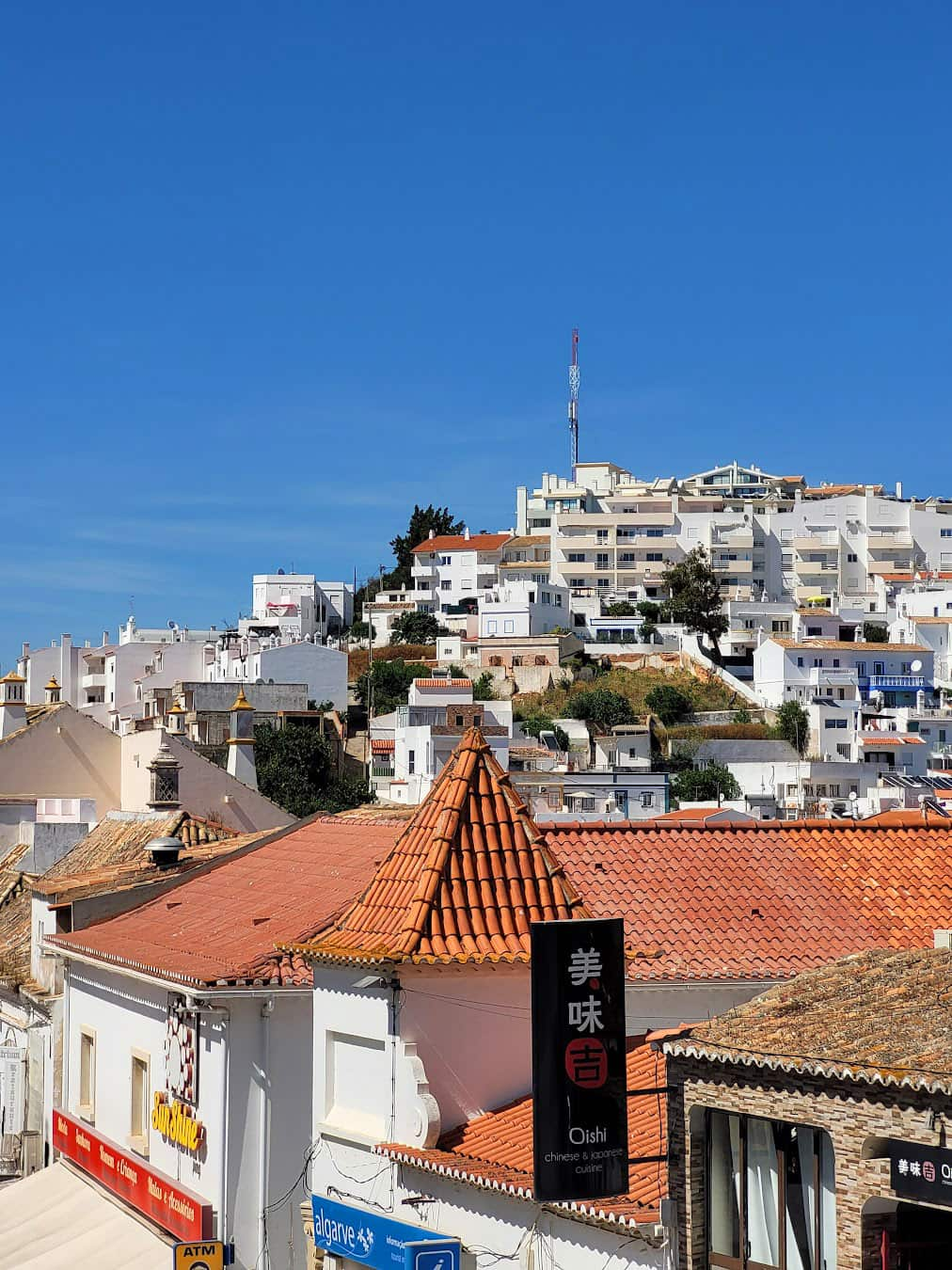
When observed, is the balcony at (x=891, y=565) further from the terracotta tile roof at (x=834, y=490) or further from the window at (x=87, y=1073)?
the window at (x=87, y=1073)

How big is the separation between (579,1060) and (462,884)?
3.45 metres

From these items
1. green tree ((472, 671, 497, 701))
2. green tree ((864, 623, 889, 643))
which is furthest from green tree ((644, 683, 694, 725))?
green tree ((864, 623, 889, 643))

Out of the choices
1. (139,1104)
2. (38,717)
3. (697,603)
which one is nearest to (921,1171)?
(139,1104)

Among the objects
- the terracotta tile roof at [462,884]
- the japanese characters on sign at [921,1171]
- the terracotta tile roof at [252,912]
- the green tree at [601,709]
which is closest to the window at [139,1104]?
the terracotta tile roof at [252,912]

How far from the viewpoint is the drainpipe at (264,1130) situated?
1914cm

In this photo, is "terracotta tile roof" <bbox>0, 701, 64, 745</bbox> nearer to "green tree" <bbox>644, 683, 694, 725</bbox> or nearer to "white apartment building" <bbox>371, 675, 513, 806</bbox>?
"white apartment building" <bbox>371, 675, 513, 806</bbox>

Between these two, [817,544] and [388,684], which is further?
[817,544]

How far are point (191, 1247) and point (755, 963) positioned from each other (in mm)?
5904

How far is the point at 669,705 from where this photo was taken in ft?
400

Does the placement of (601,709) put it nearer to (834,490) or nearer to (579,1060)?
(834,490)

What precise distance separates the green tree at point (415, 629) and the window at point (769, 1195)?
127 metres

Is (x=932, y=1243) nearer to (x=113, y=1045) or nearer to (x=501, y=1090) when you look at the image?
(x=501, y=1090)

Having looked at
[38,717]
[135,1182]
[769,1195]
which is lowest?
[135,1182]

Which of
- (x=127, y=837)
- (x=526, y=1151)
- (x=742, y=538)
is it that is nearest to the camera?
(x=526, y=1151)
